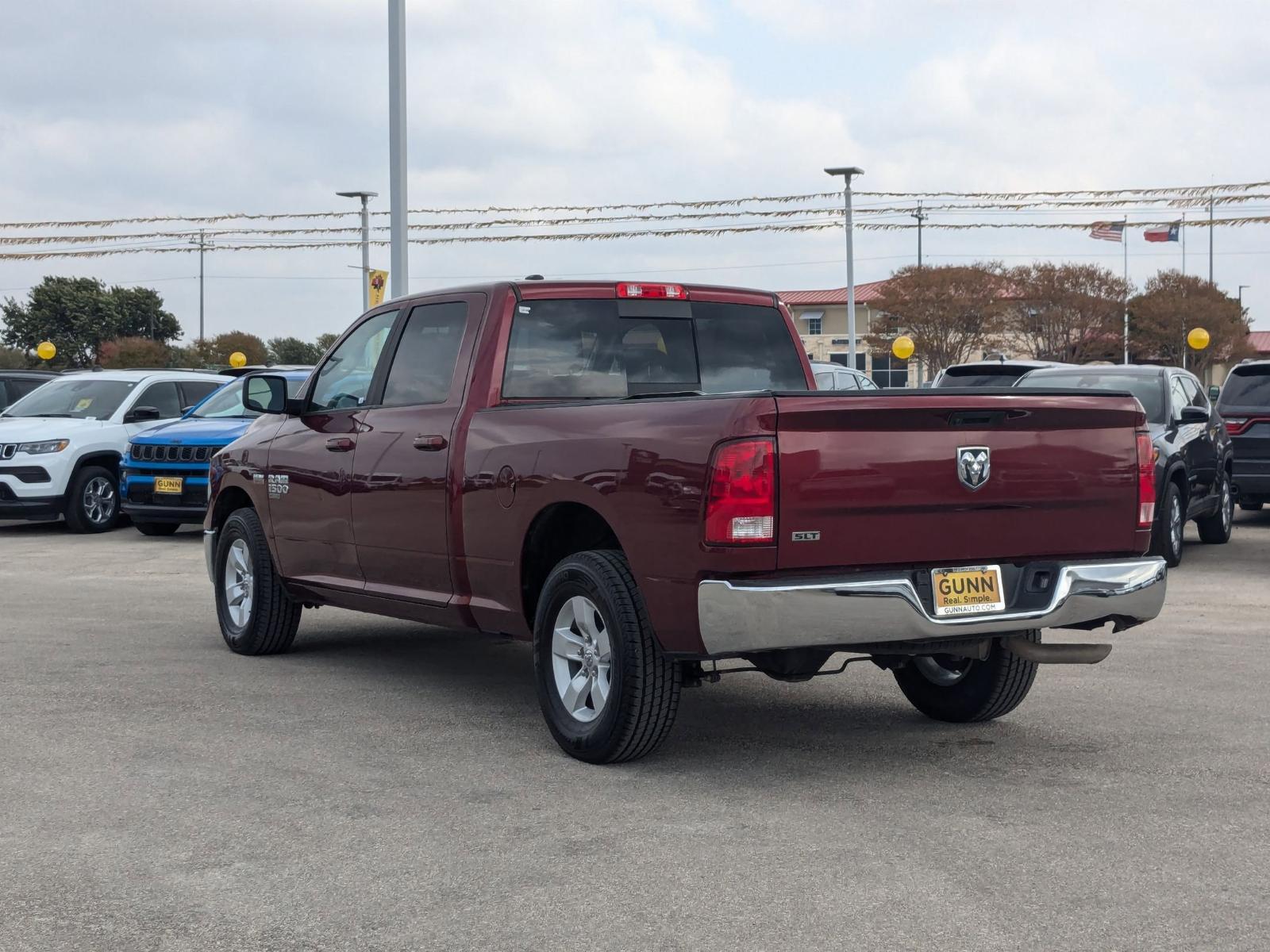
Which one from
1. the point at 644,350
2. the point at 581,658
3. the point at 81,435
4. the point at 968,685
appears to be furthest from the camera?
the point at 81,435

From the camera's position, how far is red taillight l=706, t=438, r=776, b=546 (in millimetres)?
5336

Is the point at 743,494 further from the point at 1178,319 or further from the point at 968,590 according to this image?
the point at 1178,319

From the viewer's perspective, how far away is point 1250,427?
631 inches

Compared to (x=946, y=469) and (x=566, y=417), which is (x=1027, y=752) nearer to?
(x=946, y=469)

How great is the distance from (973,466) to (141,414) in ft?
46.2

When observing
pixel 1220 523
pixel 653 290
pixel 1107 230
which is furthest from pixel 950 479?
pixel 1107 230

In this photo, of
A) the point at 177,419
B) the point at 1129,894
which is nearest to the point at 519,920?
the point at 1129,894

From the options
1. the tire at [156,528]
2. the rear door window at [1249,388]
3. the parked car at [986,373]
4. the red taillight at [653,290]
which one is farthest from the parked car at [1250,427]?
the tire at [156,528]

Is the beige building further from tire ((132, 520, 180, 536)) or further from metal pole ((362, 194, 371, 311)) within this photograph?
tire ((132, 520, 180, 536))

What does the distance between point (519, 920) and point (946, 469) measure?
2.31m

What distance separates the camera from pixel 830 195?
1753 inches

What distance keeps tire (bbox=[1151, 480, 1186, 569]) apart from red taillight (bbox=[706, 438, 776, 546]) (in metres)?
8.34

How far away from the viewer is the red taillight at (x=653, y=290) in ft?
23.9

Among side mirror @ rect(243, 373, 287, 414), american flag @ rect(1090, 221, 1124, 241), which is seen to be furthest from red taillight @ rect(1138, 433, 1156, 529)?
american flag @ rect(1090, 221, 1124, 241)
